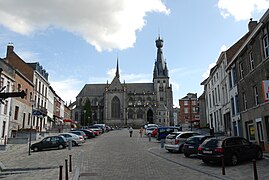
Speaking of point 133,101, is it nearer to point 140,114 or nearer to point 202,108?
point 140,114

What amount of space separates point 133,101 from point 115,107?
10.7m

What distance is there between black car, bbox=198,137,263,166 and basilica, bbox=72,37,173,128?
86529 millimetres

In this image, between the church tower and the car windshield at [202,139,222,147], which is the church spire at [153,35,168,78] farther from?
the car windshield at [202,139,222,147]

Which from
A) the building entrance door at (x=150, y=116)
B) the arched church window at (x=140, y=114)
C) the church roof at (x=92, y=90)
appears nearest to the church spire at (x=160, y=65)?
the building entrance door at (x=150, y=116)

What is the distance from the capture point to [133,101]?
112 meters

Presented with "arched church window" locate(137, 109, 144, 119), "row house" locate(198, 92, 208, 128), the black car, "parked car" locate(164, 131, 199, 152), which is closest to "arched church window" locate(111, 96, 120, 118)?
"arched church window" locate(137, 109, 144, 119)

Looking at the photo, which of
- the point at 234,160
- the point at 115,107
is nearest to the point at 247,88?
the point at 234,160

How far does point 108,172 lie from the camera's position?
37.6 ft

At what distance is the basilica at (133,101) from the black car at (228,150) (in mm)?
86529

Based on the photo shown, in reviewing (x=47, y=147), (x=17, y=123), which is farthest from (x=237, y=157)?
(x=17, y=123)

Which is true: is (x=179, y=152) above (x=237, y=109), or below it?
below

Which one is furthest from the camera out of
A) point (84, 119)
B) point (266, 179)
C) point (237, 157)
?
point (84, 119)

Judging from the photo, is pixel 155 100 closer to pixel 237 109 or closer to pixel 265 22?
pixel 237 109

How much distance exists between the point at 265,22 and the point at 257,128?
772cm
